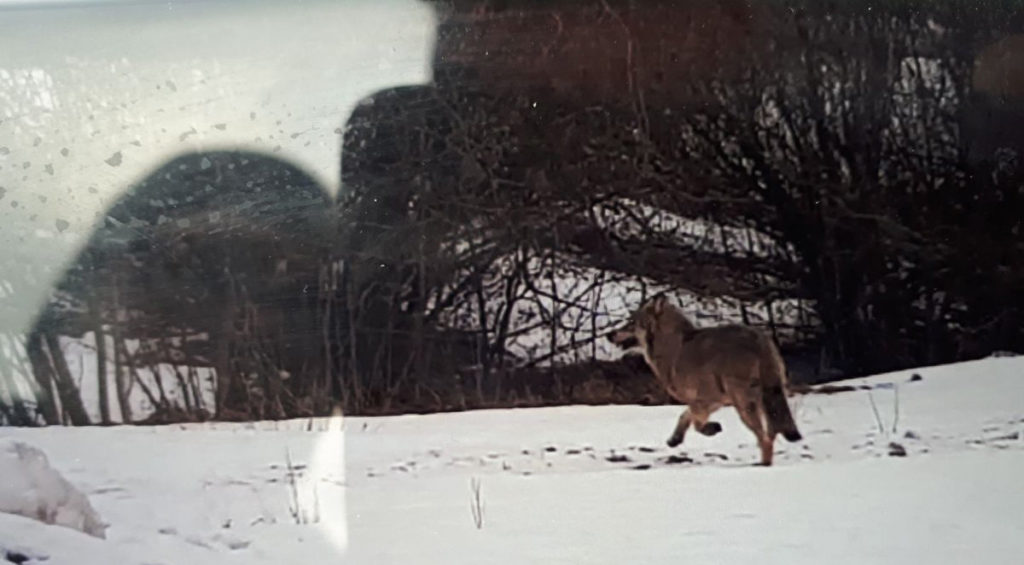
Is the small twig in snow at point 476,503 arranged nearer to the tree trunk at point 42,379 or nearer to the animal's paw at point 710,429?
the animal's paw at point 710,429

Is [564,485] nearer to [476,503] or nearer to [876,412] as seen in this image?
[476,503]

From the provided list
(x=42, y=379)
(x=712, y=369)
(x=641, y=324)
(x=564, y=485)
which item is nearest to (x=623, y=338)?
(x=641, y=324)

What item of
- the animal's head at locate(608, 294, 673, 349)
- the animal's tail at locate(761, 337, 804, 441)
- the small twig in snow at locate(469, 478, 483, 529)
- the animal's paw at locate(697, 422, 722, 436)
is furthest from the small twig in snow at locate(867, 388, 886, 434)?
the small twig in snow at locate(469, 478, 483, 529)

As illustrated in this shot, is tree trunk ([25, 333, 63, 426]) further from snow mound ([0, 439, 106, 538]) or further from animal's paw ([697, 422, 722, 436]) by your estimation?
animal's paw ([697, 422, 722, 436])

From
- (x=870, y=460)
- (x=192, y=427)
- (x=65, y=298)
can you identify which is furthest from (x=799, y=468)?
(x=65, y=298)

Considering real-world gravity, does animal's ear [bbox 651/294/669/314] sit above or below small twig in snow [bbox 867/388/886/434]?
above
